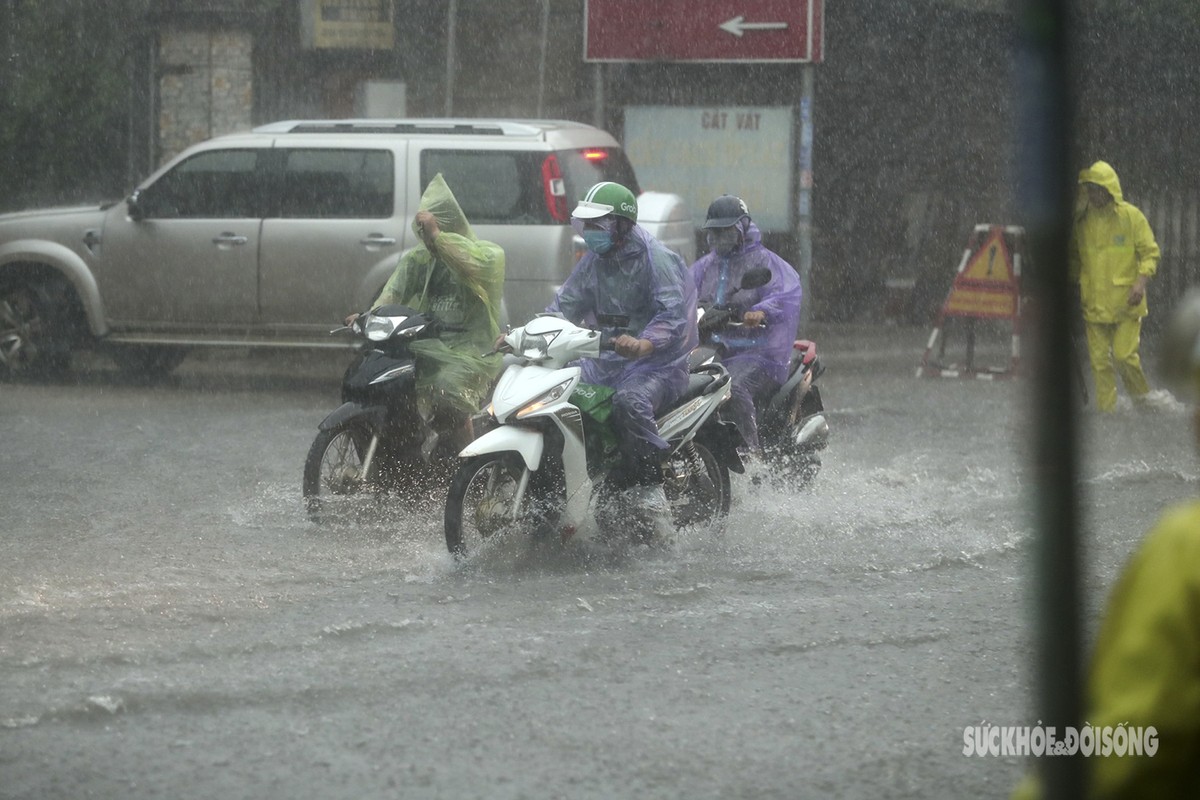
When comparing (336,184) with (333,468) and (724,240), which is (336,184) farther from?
(333,468)

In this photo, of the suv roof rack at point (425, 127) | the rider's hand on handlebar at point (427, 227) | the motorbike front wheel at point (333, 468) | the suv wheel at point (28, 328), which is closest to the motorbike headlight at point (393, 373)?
the motorbike front wheel at point (333, 468)

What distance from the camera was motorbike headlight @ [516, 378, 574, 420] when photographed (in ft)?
22.5

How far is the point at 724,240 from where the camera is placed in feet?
28.4

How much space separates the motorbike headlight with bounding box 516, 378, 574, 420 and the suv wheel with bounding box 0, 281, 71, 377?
7272 millimetres

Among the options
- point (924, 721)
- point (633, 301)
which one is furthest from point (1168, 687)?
point (633, 301)

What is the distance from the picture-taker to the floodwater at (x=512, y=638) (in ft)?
14.6

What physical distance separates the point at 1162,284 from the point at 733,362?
1098 cm

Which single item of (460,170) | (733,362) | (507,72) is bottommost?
(733,362)

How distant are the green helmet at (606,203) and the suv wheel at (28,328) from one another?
7068 mm

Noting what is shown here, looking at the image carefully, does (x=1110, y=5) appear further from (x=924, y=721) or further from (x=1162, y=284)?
(x=924, y=721)

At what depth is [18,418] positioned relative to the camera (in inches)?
450

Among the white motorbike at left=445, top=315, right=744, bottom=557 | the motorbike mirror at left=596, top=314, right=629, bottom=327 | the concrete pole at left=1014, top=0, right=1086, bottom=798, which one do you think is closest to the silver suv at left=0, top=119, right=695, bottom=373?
the motorbike mirror at left=596, top=314, right=629, bottom=327

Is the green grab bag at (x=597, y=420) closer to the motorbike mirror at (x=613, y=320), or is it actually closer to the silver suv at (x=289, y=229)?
the motorbike mirror at (x=613, y=320)

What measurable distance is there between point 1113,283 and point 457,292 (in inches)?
241
